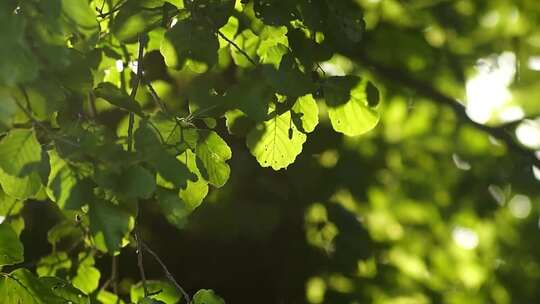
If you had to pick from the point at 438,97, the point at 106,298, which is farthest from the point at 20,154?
the point at 438,97

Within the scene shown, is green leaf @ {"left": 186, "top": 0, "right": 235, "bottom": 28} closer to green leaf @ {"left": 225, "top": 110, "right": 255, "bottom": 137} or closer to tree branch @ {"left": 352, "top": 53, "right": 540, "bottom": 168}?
green leaf @ {"left": 225, "top": 110, "right": 255, "bottom": 137}

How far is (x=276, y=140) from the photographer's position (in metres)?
1.92

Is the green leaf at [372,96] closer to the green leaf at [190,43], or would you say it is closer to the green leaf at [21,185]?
the green leaf at [190,43]

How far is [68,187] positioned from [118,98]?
9.9 inches

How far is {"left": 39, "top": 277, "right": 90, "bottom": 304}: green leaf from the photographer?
191 cm

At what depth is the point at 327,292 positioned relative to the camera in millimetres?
3881

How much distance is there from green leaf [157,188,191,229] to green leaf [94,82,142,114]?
17 centimetres

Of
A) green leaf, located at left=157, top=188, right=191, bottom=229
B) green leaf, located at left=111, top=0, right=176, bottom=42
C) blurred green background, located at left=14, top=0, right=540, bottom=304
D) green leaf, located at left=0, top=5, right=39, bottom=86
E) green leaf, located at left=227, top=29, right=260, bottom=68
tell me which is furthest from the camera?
blurred green background, located at left=14, top=0, right=540, bottom=304

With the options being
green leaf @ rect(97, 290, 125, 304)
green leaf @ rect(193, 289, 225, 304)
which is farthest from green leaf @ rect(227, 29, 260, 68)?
green leaf @ rect(97, 290, 125, 304)

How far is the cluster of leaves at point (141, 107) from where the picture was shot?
1.52 meters

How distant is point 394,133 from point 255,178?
1.09m

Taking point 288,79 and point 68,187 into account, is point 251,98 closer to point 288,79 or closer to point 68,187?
point 288,79

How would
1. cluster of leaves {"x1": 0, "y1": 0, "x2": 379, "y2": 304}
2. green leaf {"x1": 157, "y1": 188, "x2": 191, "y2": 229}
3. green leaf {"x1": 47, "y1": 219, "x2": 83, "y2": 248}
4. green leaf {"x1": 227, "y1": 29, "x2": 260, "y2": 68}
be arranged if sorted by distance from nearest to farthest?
cluster of leaves {"x1": 0, "y1": 0, "x2": 379, "y2": 304}, green leaf {"x1": 157, "y1": 188, "x2": 191, "y2": 229}, green leaf {"x1": 227, "y1": 29, "x2": 260, "y2": 68}, green leaf {"x1": 47, "y1": 219, "x2": 83, "y2": 248}

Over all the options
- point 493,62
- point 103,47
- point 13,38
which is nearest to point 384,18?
point 493,62
